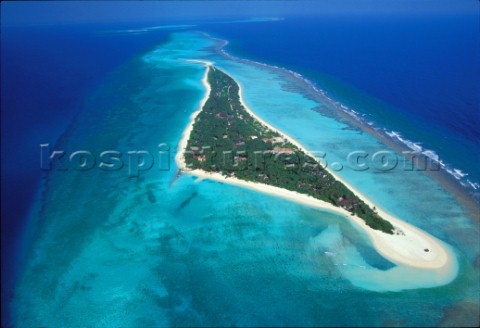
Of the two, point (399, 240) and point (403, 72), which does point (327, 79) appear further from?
point (399, 240)

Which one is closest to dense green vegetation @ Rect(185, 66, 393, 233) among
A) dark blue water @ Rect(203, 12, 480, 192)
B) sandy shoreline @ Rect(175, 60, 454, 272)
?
sandy shoreline @ Rect(175, 60, 454, 272)

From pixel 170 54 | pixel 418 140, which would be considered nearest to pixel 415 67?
pixel 418 140

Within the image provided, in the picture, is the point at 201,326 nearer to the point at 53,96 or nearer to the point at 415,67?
the point at 53,96

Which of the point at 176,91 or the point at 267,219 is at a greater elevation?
the point at 176,91

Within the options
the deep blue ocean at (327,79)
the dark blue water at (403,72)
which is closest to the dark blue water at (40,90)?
the deep blue ocean at (327,79)

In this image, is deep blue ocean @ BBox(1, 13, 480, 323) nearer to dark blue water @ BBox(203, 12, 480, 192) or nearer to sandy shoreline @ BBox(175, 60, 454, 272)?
dark blue water @ BBox(203, 12, 480, 192)
